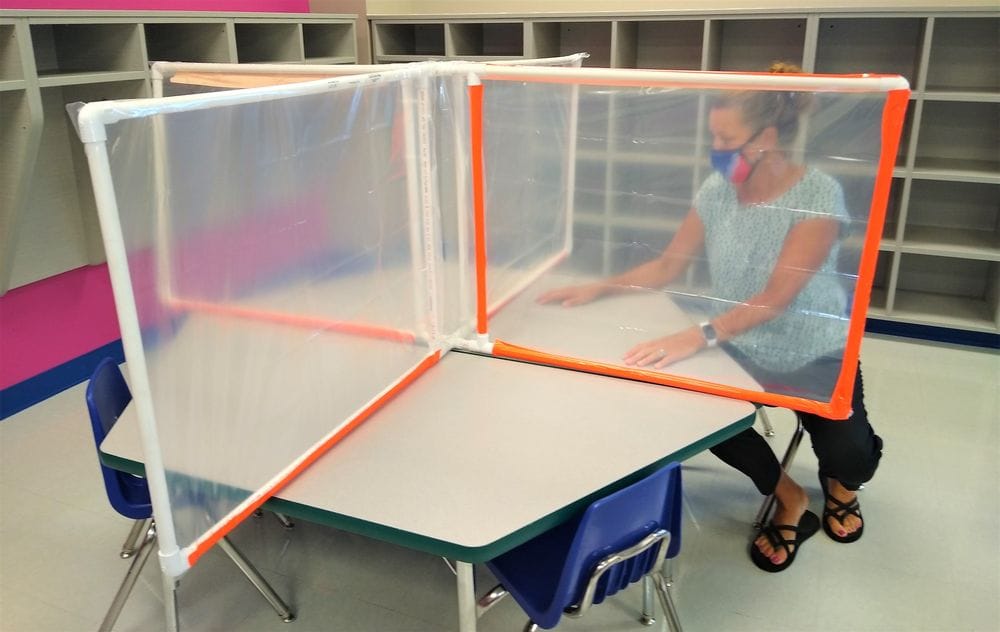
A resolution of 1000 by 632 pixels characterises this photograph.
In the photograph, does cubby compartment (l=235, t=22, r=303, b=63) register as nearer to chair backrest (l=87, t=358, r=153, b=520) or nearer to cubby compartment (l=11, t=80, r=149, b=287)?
cubby compartment (l=11, t=80, r=149, b=287)

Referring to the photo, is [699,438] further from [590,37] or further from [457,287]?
[590,37]

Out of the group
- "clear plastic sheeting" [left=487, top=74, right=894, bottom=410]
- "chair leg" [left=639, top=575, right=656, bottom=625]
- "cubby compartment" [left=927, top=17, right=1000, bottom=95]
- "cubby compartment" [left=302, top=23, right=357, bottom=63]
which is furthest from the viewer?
"cubby compartment" [left=302, top=23, right=357, bottom=63]

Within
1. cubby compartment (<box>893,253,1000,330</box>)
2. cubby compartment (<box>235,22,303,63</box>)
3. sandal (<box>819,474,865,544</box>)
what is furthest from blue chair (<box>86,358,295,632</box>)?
cubby compartment (<box>893,253,1000,330</box>)

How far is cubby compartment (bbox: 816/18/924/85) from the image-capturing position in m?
3.38

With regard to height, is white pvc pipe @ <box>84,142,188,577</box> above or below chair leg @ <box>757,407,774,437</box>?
above

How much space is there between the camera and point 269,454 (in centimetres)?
130

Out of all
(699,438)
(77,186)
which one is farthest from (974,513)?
(77,186)

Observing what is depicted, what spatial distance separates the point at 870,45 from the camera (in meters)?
3.45

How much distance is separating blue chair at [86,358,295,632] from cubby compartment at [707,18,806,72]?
2.79 metres

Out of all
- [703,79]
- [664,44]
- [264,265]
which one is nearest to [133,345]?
[264,265]

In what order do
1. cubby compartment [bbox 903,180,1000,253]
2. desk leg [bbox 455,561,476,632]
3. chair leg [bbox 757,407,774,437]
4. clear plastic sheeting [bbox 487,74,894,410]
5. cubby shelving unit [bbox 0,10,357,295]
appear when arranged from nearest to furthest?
desk leg [bbox 455,561,476,632], clear plastic sheeting [bbox 487,74,894,410], cubby shelving unit [bbox 0,10,357,295], chair leg [bbox 757,407,774,437], cubby compartment [bbox 903,180,1000,253]

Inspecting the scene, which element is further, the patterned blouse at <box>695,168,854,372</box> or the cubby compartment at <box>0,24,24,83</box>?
the cubby compartment at <box>0,24,24,83</box>

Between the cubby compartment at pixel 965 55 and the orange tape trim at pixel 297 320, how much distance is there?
2.79 metres

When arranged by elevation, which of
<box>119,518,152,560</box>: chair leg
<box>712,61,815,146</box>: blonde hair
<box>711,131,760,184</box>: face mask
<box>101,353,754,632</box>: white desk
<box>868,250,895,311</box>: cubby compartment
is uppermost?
<box>712,61,815,146</box>: blonde hair
